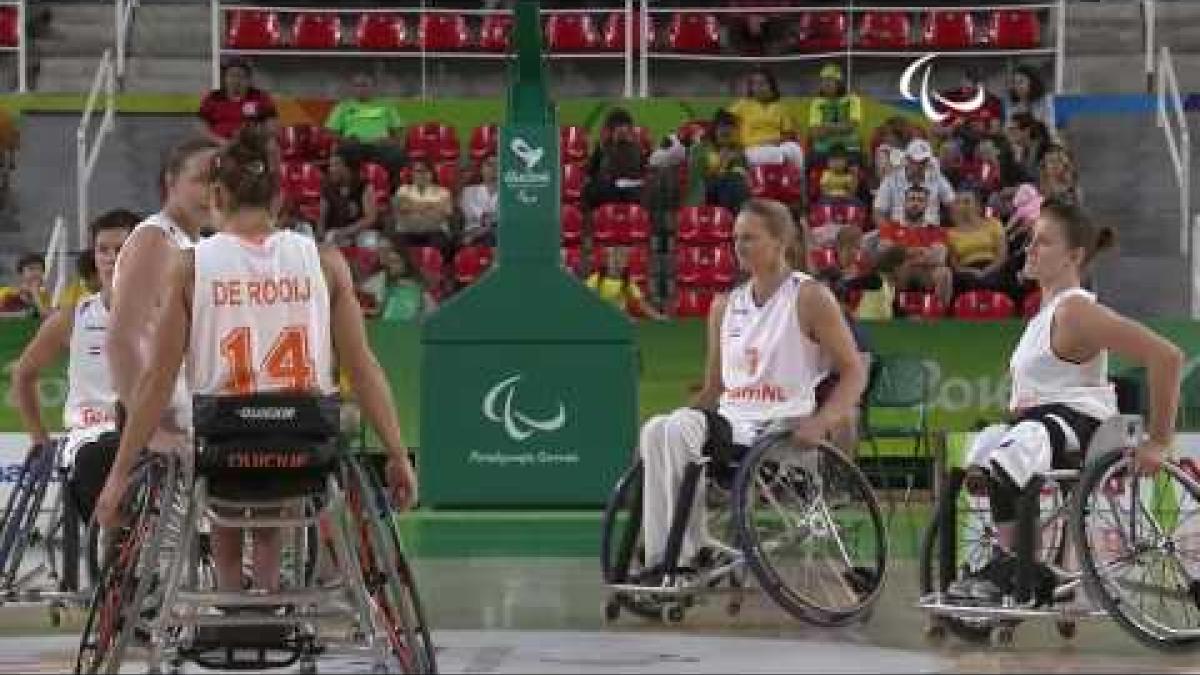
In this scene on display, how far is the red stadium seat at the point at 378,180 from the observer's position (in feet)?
60.0

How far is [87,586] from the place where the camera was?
8672mm

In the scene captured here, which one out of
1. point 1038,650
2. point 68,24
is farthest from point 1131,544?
point 68,24

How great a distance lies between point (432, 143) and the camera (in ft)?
63.6

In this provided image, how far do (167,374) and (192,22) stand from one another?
1618cm

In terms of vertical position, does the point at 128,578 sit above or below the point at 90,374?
below

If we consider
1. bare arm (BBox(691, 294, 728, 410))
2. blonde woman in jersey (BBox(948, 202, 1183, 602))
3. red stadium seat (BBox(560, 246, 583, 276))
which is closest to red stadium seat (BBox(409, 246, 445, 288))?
red stadium seat (BBox(560, 246, 583, 276))

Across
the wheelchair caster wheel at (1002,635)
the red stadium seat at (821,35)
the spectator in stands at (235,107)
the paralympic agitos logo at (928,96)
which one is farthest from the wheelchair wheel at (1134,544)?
the red stadium seat at (821,35)

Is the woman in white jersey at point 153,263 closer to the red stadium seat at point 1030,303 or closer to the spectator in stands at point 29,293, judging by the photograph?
the spectator in stands at point 29,293

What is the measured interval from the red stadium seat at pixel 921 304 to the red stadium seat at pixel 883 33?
18.3 feet

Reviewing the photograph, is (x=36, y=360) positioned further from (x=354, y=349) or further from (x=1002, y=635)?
(x=1002, y=635)

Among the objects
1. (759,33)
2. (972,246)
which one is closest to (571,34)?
(759,33)

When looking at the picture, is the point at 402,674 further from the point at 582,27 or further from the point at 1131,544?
the point at 582,27

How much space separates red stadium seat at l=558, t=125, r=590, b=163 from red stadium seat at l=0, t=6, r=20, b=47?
5113 millimetres

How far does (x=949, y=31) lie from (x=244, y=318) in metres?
16.2
